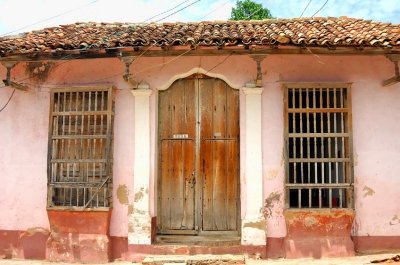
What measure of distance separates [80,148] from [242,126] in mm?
2716

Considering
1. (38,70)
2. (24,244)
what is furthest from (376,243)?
(38,70)

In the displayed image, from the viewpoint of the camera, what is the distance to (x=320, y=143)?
7.01 meters

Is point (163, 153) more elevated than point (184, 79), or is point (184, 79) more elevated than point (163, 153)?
point (184, 79)

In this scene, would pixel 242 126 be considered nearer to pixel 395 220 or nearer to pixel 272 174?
pixel 272 174

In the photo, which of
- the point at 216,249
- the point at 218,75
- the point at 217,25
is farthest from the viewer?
the point at 217,25

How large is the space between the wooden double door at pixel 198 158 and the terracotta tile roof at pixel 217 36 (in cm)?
98

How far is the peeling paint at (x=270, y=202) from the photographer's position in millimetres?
6652

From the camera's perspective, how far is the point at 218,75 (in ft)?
23.0

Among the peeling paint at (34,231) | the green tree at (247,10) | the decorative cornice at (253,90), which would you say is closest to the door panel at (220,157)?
the decorative cornice at (253,90)

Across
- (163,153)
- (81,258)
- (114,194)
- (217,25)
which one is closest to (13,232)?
(81,258)

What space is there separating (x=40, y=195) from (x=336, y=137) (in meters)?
4.94

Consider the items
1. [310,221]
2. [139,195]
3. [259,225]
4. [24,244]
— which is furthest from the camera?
[24,244]

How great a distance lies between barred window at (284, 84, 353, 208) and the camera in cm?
659

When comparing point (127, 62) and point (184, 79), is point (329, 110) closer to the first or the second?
point (184, 79)
